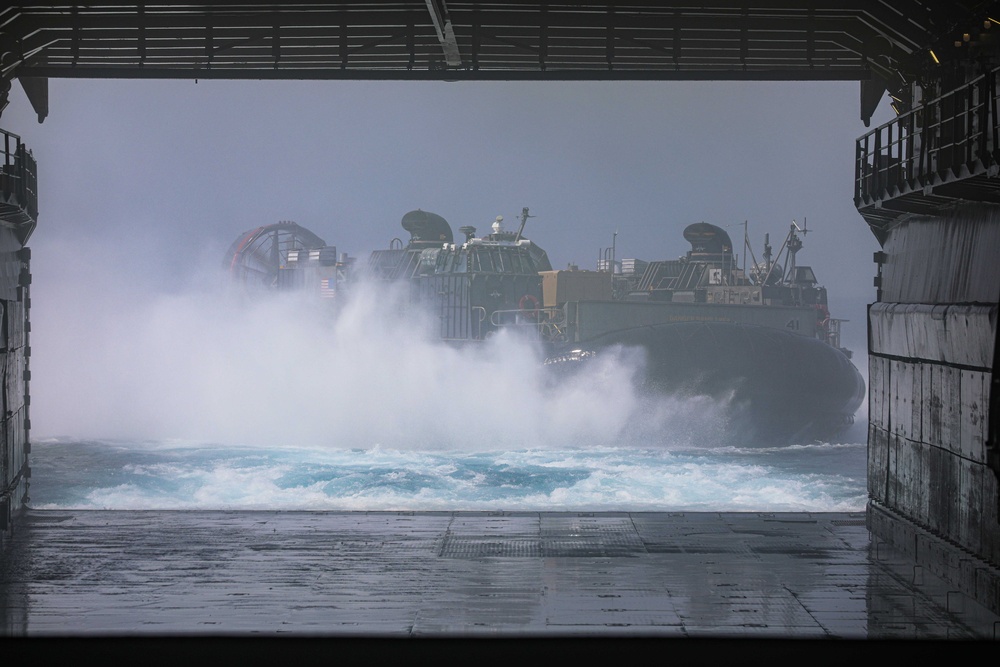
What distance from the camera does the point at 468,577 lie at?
9375mm

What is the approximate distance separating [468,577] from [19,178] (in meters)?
6.46

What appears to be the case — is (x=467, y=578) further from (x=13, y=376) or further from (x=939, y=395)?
(x=13, y=376)

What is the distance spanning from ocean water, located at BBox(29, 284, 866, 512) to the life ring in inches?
49.1

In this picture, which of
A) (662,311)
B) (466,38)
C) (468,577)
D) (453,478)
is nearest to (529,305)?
(662,311)

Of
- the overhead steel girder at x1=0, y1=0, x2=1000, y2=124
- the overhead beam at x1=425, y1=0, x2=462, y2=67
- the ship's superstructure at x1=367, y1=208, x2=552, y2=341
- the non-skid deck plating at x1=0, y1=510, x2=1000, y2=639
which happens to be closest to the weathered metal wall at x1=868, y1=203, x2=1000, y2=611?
the non-skid deck plating at x1=0, y1=510, x2=1000, y2=639

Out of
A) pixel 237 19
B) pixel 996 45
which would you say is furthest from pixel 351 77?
pixel 996 45

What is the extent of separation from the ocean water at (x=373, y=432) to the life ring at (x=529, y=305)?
1247mm

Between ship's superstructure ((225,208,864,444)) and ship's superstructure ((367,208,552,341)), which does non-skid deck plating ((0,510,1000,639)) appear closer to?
ship's superstructure ((225,208,864,444))


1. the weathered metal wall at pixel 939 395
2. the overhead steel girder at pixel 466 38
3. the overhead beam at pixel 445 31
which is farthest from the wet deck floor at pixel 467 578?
the overhead beam at pixel 445 31

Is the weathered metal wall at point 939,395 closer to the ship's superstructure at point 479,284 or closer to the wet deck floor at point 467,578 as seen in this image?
the wet deck floor at point 467,578

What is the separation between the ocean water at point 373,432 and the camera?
2292 centimetres

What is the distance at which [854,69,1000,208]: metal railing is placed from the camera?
798 centimetres
